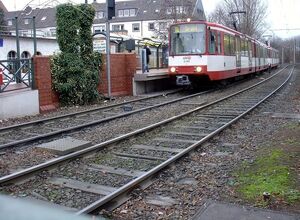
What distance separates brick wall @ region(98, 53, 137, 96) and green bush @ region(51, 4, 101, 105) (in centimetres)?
201

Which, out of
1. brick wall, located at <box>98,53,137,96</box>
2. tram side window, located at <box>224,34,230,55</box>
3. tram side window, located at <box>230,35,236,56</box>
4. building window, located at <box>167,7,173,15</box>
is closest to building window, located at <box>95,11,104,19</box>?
building window, located at <box>167,7,173,15</box>

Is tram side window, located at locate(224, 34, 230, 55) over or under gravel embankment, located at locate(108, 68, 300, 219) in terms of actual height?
over

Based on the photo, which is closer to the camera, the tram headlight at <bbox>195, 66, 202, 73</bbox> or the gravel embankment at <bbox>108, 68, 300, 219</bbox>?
the gravel embankment at <bbox>108, 68, 300, 219</bbox>

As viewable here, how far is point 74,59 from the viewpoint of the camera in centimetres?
1603

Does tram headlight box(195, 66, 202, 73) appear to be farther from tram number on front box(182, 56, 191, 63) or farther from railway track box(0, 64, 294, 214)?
railway track box(0, 64, 294, 214)

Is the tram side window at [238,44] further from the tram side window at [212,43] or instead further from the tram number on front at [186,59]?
the tram number on front at [186,59]

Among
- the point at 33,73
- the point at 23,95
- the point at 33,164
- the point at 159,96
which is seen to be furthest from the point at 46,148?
the point at 159,96

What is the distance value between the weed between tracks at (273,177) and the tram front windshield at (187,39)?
11.5 m

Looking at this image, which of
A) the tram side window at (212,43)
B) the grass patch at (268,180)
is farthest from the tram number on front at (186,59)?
the grass patch at (268,180)

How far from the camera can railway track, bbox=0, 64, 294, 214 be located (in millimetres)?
5609

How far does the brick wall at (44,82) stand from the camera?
47.0ft

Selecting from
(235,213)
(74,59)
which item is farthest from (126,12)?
(235,213)

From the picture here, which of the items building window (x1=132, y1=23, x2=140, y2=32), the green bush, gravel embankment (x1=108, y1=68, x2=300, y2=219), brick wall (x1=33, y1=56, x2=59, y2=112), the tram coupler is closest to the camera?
gravel embankment (x1=108, y1=68, x2=300, y2=219)

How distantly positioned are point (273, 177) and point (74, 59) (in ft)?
36.5
